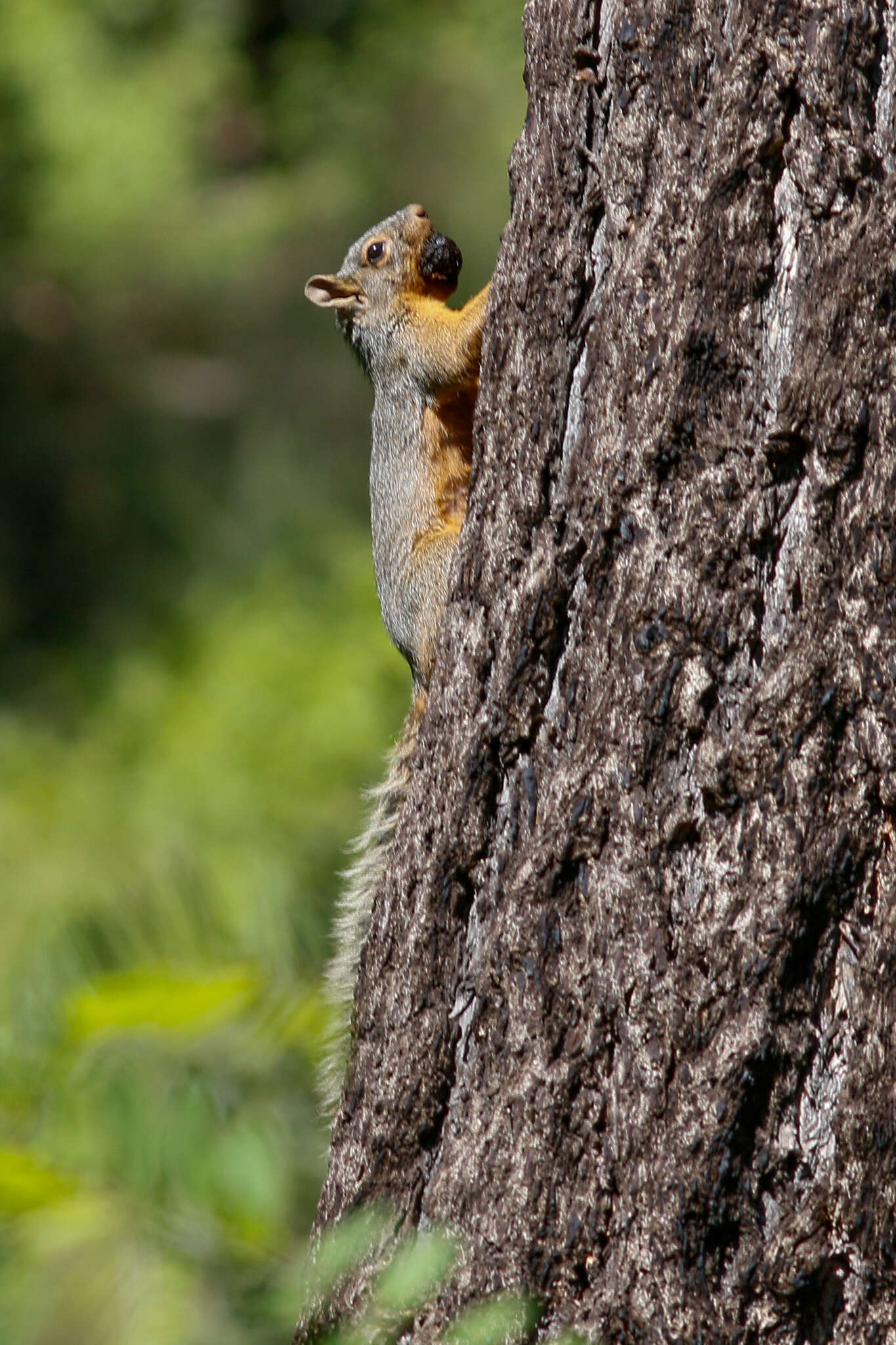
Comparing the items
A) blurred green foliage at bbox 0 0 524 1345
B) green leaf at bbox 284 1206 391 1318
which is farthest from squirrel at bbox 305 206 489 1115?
blurred green foliage at bbox 0 0 524 1345

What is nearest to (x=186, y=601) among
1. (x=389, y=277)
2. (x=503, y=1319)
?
(x=389, y=277)

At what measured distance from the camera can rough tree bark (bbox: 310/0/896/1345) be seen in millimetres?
1589

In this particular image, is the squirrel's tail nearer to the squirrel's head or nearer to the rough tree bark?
the rough tree bark

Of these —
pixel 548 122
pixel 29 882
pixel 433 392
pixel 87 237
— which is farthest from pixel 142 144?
pixel 548 122

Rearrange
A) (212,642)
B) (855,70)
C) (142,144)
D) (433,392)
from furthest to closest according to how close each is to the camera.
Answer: (142,144) < (212,642) < (433,392) < (855,70)

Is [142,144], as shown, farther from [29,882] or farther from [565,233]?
[565,233]

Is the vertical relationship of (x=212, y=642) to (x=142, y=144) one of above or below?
below

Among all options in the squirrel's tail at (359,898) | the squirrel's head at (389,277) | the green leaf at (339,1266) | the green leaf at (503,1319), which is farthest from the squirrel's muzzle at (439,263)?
the green leaf at (503,1319)

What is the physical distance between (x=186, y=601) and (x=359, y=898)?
6372 millimetres

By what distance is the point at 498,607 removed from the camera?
1.84 metres

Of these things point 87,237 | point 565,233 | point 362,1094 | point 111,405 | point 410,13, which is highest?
point 410,13

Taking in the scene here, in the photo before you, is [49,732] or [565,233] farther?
[49,732]

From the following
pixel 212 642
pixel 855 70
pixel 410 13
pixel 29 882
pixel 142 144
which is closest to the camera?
pixel 855 70

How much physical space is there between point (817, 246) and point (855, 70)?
0.19 m
